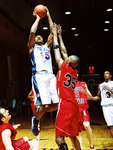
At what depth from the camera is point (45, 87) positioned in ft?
13.2

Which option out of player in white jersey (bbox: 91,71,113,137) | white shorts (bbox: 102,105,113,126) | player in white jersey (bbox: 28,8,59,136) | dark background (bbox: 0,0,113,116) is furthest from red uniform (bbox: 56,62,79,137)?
dark background (bbox: 0,0,113,116)

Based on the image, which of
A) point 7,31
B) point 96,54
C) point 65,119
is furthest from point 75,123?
point 96,54

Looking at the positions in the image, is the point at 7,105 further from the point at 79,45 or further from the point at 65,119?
the point at 65,119

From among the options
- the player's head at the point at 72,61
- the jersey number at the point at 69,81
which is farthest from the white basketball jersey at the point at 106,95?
the player's head at the point at 72,61

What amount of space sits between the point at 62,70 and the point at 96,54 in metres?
16.2

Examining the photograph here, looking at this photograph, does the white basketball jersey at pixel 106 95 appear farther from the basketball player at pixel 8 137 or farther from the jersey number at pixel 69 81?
the basketball player at pixel 8 137

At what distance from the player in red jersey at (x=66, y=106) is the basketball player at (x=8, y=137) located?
0.45 m

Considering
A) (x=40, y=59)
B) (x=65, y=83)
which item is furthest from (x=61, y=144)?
(x=40, y=59)

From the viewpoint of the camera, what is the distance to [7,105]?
12820 mm

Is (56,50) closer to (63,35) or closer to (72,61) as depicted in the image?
(72,61)

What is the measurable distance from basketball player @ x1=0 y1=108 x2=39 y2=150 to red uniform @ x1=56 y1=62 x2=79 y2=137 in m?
0.47

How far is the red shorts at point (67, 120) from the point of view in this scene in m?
3.20

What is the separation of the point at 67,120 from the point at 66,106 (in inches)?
8.0

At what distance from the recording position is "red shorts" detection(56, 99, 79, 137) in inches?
126
